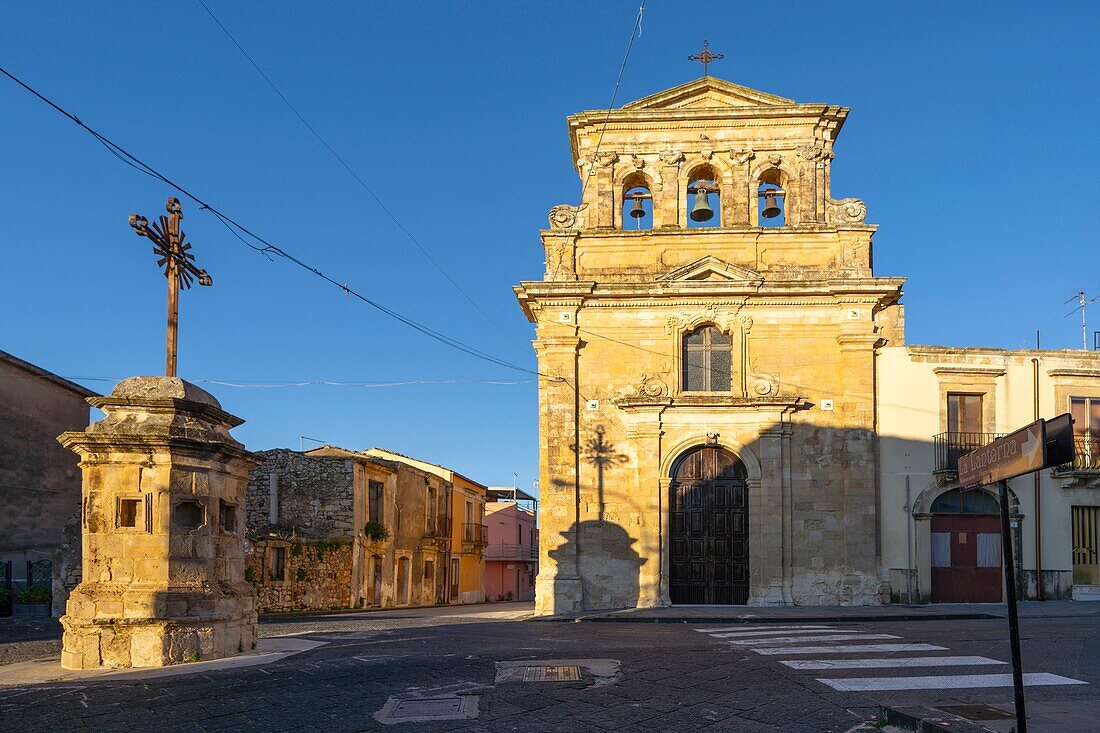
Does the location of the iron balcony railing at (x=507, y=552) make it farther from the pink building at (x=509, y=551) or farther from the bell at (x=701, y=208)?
the bell at (x=701, y=208)

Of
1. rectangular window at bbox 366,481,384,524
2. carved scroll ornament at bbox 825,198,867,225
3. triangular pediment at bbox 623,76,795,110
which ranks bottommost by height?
rectangular window at bbox 366,481,384,524

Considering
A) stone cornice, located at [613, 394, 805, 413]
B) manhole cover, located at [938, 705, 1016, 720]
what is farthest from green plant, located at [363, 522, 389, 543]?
manhole cover, located at [938, 705, 1016, 720]

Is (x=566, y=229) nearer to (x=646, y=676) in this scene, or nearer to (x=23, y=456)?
(x=646, y=676)

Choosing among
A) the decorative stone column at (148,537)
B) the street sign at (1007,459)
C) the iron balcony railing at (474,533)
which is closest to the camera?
the street sign at (1007,459)

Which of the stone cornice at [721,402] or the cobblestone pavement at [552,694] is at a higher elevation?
the stone cornice at [721,402]

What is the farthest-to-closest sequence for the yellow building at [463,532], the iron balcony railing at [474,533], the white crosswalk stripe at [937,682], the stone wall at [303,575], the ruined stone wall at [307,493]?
1. the iron balcony railing at [474,533]
2. the yellow building at [463,532]
3. the ruined stone wall at [307,493]
4. the stone wall at [303,575]
5. the white crosswalk stripe at [937,682]

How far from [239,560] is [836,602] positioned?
13.6 m

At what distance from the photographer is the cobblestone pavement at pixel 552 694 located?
7074mm

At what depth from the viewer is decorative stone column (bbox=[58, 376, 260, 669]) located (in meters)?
10.3

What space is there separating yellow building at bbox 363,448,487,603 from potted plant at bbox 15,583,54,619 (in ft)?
58.6

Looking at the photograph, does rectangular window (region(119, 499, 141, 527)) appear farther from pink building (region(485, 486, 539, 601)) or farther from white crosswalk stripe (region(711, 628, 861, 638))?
pink building (region(485, 486, 539, 601))

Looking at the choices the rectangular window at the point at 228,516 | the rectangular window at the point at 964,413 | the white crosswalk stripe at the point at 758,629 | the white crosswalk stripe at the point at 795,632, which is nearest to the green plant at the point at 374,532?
the white crosswalk stripe at the point at 758,629

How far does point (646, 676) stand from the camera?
Answer: 9172 millimetres

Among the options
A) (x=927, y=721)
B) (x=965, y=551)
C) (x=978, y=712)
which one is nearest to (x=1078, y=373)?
(x=965, y=551)
